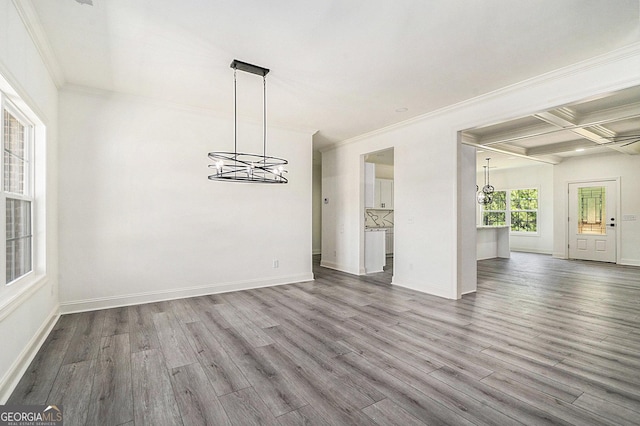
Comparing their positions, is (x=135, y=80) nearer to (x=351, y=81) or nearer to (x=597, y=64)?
(x=351, y=81)

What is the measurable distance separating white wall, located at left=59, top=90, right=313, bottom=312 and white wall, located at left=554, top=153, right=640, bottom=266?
8.44m

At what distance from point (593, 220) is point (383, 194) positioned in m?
5.82

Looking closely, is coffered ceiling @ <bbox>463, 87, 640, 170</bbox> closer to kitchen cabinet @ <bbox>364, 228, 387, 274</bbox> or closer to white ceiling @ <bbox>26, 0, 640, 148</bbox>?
white ceiling @ <bbox>26, 0, 640, 148</bbox>

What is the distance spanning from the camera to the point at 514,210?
10.6 m

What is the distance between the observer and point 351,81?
3.71 meters

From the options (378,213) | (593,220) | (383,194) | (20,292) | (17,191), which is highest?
(383,194)

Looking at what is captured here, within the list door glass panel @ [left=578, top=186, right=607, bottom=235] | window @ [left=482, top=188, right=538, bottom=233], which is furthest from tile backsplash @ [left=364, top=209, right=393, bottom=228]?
door glass panel @ [left=578, top=186, right=607, bottom=235]

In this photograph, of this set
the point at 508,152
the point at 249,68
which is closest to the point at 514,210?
the point at 508,152

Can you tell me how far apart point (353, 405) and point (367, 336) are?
118cm

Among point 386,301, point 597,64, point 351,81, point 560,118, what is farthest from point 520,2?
point 386,301

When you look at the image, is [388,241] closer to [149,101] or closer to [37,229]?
[149,101]

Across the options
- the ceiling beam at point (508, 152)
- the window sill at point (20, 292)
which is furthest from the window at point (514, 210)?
the window sill at point (20, 292)

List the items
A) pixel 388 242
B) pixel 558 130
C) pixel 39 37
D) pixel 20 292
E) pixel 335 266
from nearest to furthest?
pixel 20 292
pixel 39 37
pixel 558 130
pixel 335 266
pixel 388 242

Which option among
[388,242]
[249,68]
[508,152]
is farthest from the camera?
[388,242]
